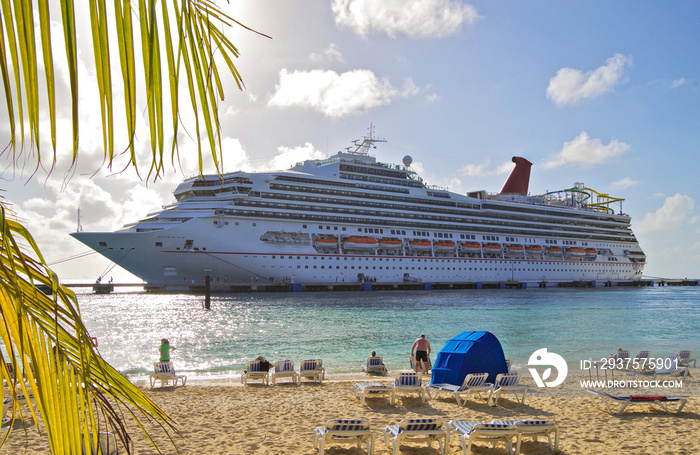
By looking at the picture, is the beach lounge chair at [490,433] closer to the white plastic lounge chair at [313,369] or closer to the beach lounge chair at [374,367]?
the white plastic lounge chair at [313,369]

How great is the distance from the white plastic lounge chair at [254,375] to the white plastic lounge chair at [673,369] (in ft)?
28.1

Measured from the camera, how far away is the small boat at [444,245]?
5061cm

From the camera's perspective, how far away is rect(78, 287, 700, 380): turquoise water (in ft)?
52.3

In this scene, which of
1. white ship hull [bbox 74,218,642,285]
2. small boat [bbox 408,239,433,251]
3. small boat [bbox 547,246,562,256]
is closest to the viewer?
white ship hull [bbox 74,218,642,285]

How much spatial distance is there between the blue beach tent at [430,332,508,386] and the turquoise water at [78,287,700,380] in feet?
15.9

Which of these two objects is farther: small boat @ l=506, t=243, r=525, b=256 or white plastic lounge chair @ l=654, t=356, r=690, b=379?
small boat @ l=506, t=243, r=525, b=256

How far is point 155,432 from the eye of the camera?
22.2ft

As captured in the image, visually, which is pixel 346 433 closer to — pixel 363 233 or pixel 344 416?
pixel 344 416

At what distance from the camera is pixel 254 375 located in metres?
11.2

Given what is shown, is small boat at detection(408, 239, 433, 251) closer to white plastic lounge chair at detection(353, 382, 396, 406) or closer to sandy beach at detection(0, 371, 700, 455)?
sandy beach at detection(0, 371, 700, 455)

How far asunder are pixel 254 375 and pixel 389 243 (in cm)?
3656

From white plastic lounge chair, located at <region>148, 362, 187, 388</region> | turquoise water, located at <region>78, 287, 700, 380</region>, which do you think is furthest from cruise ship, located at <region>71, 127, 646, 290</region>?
white plastic lounge chair, located at <region>148, 362, 187, 388</region>

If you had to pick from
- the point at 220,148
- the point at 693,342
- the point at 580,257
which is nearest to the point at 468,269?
the point at 580,257

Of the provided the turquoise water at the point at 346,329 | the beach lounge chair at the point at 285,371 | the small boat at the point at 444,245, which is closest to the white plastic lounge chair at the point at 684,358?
the turquoise water at the point at 346,329
